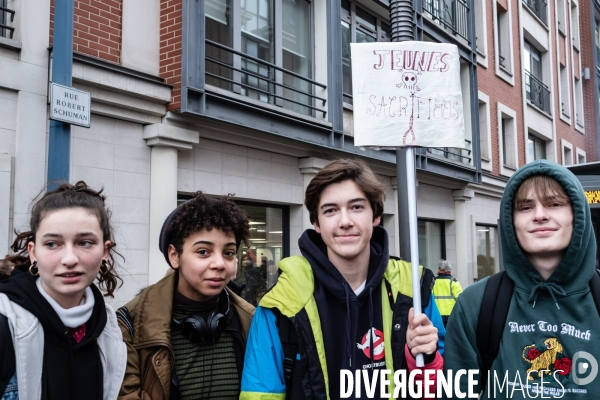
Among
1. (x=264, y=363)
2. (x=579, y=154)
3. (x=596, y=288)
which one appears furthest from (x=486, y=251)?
(x=264, y=363)

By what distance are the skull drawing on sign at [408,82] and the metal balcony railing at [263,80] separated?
5.03 metres

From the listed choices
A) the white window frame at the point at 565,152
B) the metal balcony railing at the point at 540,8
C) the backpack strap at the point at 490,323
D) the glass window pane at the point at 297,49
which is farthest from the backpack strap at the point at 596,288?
the white window frame at the point at 565,152

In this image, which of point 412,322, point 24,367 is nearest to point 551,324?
point 412,322

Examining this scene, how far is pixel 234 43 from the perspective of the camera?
27.7ft

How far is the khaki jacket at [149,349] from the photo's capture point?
2365 mm

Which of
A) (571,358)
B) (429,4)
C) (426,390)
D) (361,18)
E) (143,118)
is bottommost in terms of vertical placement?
(426,390)

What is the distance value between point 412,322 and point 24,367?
1.54 meters

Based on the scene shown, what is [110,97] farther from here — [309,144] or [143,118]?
[309,144]

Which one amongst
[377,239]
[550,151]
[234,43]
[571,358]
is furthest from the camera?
[550,151]

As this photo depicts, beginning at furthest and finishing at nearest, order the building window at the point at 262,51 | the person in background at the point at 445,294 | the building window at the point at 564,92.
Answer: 1. the building window at the point at 564,92
2. the building window at the point at 262,51
3. the person in background at the point at 445,294

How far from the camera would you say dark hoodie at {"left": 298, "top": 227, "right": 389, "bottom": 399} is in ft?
7.98

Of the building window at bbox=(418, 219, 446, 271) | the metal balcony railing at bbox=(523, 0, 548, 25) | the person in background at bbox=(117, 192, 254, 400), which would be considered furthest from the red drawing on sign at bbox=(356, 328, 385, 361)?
the metal balcony railing at bbox=(523, 0, 548, 25)

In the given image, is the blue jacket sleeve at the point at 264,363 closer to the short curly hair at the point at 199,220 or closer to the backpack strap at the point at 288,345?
the backpack strap at the point at 288,345

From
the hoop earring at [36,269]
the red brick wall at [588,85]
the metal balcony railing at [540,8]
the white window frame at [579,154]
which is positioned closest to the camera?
the hoop earring at [36,269]
